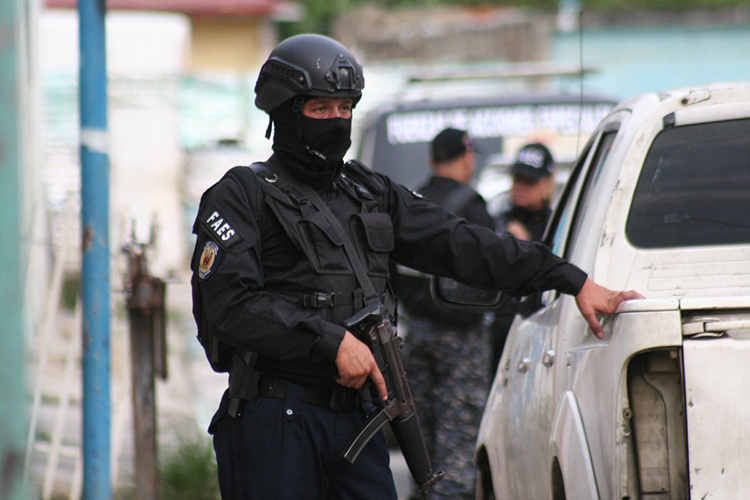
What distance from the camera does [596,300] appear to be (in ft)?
10.5

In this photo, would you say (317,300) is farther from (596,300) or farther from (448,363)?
(448,363)

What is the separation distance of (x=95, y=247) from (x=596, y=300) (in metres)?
1.37

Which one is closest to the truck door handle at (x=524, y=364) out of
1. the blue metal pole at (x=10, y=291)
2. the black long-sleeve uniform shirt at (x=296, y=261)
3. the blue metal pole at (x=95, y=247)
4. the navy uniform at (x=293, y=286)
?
the black long-sleeve uniform shirt at (x=296, y=261)

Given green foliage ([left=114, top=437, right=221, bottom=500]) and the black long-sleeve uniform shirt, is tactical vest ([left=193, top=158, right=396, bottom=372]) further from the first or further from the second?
green foliage ([left=114, top=437, right=221, bottom=500])

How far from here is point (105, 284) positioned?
350cm

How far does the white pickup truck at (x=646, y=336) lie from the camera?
253cm

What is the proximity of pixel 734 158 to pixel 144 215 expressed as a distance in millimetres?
12457

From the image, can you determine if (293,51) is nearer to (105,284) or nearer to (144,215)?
(105,284)

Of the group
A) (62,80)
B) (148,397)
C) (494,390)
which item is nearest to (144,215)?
(62,80)

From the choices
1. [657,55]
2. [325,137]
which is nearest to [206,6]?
[657,55]

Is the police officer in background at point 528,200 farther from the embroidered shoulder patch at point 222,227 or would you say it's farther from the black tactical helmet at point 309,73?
the embroidered shoulder patch at point 222,227

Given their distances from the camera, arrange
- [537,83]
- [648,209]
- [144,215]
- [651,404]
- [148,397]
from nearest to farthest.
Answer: [651,404] → [648,209] → [148,397] → [144,215] → [537,83]

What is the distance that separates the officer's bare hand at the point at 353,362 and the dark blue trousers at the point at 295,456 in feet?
0.56

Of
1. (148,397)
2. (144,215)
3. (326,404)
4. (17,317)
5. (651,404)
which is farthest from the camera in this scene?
(144,215)
